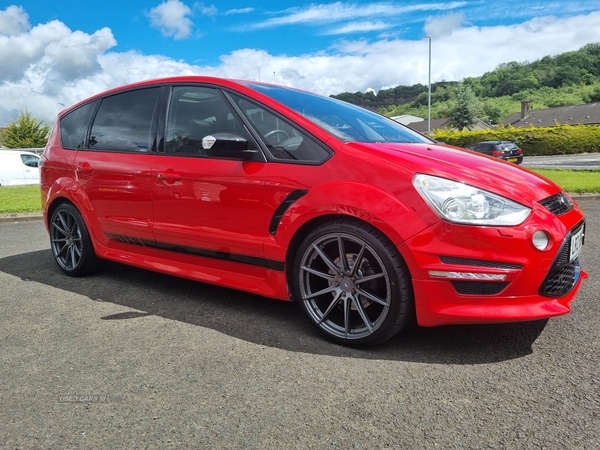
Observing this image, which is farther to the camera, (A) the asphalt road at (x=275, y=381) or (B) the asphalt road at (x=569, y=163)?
(B) the asphalt road at (x=569, y=163)

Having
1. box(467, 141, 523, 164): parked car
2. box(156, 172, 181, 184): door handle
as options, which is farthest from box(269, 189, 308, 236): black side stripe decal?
box(467, 141, 523, 164): parked car

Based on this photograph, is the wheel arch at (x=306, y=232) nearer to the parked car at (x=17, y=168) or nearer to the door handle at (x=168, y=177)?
the door handle at (x=168, y=177)

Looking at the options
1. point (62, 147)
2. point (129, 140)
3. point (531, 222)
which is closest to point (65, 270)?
point (62, 147)

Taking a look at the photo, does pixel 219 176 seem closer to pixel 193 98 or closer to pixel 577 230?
pixel 193 98

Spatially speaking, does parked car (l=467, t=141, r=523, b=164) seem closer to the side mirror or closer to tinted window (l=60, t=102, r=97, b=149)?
tinted window (l=60, t=102, r=97, b=149)

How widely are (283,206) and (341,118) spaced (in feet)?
2.89

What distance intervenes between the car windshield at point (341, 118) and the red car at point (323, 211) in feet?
0.07

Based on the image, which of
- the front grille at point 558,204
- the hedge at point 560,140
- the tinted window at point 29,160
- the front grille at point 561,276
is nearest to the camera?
the front grille at point 561,276

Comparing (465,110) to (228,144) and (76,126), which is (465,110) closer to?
(76,126)

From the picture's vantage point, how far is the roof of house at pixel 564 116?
65812 millimetres

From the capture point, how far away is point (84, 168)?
4367mm

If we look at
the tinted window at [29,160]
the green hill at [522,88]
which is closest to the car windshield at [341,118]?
the tinted window at [29,160]

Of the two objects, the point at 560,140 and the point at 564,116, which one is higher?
the point at 564,116

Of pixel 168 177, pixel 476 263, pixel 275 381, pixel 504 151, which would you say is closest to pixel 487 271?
pixel 476 263
